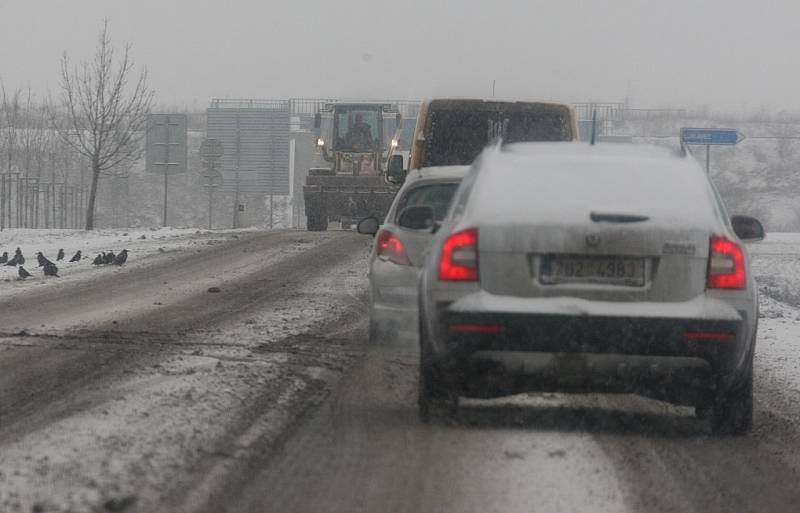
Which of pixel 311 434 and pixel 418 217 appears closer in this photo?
pixel 311 434

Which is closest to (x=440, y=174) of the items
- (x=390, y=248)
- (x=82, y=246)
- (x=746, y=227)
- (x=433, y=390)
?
(x=390, y=248)

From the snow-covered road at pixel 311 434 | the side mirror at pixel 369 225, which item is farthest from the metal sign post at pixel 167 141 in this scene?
the side mirror at pixel 369 225

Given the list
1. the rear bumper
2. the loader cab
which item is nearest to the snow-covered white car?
the rear bumper

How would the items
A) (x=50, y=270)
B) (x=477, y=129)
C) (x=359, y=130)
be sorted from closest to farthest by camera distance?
(x=477, y=129), (x=50, y=270), (x=359, y=130)

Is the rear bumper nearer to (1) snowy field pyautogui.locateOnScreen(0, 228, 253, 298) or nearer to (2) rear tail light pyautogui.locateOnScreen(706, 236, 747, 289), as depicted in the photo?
(2) rear tail light pyautogui.locateOnScreen(706, 236, 747, 289)

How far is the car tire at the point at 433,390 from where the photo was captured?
6.71 meters

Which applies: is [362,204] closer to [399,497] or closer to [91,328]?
[91,328]

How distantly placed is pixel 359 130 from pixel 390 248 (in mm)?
25854

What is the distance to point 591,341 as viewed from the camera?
634cm

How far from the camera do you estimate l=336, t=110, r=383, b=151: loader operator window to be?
35094mm

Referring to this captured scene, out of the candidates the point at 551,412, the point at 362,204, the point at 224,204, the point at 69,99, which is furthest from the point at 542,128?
the point at 224,204

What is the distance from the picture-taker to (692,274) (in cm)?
643

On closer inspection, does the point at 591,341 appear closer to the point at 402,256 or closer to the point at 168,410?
the point at 168,410

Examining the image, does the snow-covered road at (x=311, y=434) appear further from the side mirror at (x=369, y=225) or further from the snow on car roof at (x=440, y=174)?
the snow on car roof at (x=440, y=174)
